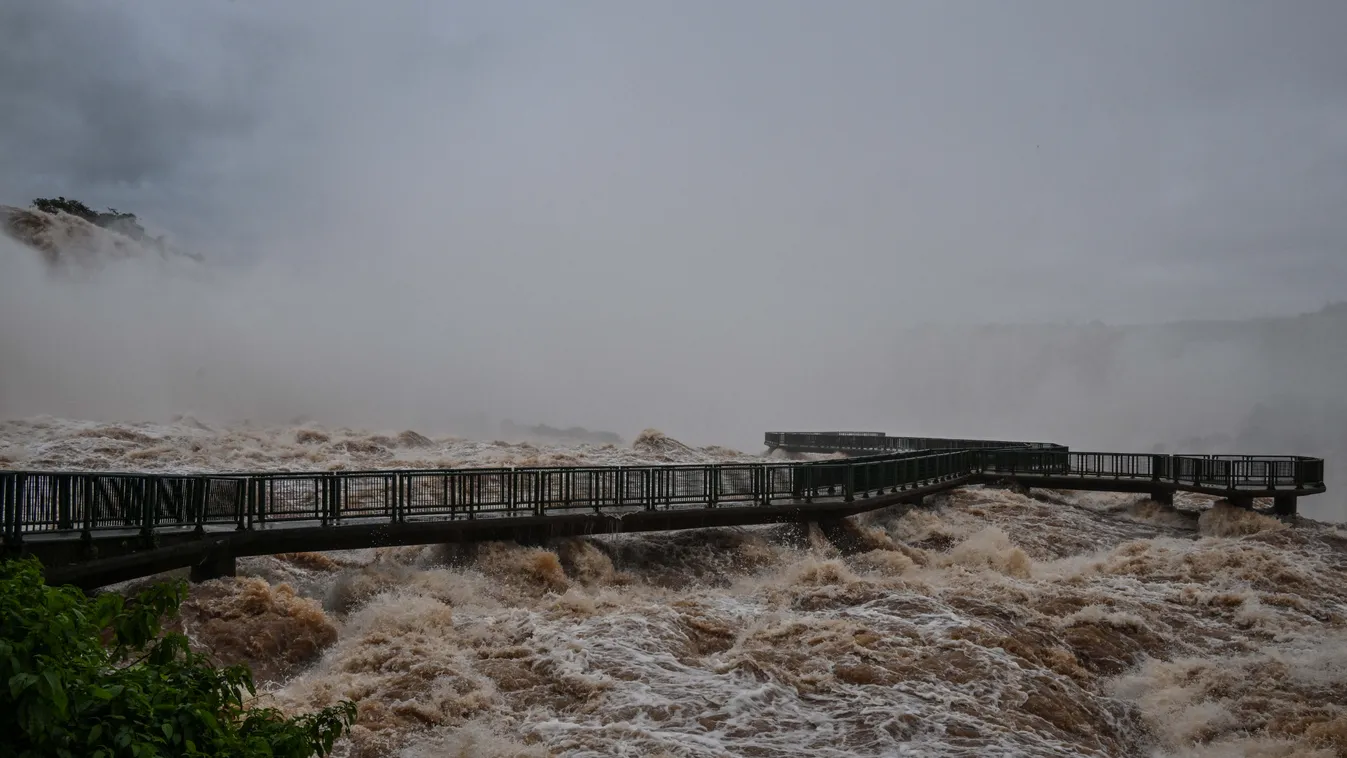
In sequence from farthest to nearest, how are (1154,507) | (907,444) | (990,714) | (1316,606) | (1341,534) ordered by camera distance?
(907,444), (1154,507), (1341,534), (1316,606), (990,714)

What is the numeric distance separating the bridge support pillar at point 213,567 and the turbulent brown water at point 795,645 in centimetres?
26

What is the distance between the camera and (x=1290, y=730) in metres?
9.85

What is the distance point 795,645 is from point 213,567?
9809mm

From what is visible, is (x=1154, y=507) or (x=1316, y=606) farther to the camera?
(x=1154, y=507)

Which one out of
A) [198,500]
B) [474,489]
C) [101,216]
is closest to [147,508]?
[198,500]

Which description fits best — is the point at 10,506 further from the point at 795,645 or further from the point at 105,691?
the point at 795,645

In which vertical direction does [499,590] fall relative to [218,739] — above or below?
below

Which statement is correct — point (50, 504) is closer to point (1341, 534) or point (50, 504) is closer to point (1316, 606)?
point (1316, 606)

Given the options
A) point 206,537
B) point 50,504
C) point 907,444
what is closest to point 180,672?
point 50,504

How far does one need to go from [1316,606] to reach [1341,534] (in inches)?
431

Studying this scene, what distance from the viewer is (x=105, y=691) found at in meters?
3.85

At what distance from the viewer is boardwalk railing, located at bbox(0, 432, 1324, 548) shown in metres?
11.9

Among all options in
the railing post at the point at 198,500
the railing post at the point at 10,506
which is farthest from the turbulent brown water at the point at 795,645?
the railing post at the point at 10,506

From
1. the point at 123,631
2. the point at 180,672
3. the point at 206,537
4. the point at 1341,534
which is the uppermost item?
the point at 123,631
